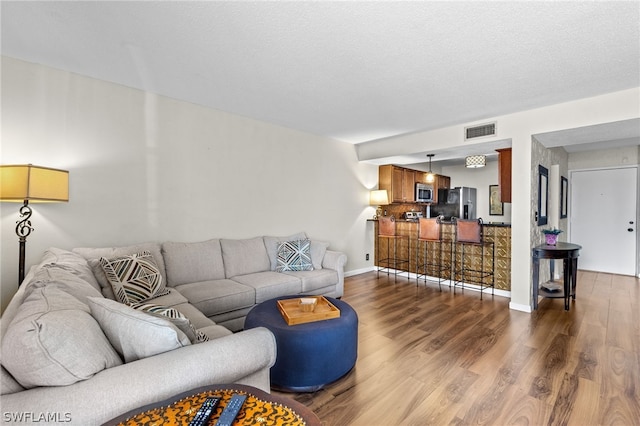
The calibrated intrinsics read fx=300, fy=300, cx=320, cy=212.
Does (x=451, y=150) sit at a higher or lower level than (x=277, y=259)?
higher

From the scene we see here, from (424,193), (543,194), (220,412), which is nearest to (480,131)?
(543,194)

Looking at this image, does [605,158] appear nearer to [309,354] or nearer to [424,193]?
[424,193]

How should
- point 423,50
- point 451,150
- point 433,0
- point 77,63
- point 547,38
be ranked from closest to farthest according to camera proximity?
point 433,0 → point 547,38 → point 423,50 → point 77,63 → point 451,150

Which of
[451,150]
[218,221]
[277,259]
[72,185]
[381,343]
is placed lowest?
[381,343]

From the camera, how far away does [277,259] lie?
13.0 ft

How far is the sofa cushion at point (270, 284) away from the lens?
3184mm

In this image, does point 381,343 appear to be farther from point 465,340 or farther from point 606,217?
point 606,217

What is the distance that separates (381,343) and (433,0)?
2675mm

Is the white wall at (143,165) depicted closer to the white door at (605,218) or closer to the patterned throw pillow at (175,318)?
the patterned throw pillow at (175,318)

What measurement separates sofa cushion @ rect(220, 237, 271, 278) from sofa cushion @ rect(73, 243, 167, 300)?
714 mm

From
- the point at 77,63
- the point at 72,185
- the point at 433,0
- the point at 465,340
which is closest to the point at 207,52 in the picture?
the point at 77,63

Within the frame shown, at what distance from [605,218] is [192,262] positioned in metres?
7.28

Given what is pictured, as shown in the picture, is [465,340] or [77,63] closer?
[77,63]

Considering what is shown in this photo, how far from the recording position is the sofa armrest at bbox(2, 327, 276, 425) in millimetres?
950
